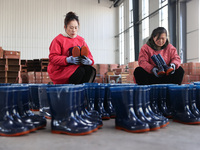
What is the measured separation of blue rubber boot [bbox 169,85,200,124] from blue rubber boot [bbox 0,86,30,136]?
1100mm

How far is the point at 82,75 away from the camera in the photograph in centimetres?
249

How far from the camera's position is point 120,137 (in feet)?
3.86

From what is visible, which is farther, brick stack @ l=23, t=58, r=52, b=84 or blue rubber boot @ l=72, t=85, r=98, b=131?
brick stack @ l=23, t=58, r=52, b=84

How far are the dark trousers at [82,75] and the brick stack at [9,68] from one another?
6.17m

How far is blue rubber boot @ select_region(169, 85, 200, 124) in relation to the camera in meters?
1.58

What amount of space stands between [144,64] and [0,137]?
2.00m

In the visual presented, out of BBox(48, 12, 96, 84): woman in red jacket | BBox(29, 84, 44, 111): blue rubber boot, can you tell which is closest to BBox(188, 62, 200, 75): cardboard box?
BBox(48, 12, 96, 84): woman in red jacket

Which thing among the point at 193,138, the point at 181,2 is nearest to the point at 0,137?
the point at 193,138

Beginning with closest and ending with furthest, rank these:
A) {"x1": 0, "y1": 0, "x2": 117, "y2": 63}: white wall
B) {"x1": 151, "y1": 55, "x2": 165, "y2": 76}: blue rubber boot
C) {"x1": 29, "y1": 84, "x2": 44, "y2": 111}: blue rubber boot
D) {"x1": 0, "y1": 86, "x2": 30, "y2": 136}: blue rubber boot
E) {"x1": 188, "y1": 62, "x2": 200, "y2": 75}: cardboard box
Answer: {"x1": 0, "y1": 86, "x2": 30, "y2": 136}: blue rubber boot → {"x1": 29, "y1": 84, "x2": 44, "y2": 111}: blue rubber boot → {"x1": 151, "y1": 55, "x2": 165, "y2": 76}: blue rubber boot → {"x1": 188, "y1": 62, "x2": 200, "y2": 75}: cardboard box → {"x1": 0, "y1": 0, "x2": 117, "y2": 63}: white wall

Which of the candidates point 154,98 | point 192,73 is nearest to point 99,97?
point 154,98

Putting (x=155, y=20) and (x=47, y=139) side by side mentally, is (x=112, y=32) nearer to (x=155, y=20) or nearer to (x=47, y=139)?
(x=155, y=20)

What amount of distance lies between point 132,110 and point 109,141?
34cm

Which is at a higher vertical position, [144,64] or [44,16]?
[44,16]

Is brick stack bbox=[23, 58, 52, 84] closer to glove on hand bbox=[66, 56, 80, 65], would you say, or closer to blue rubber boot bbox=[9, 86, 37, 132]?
glove on hand bbox=[66, 56, 80, 65]
